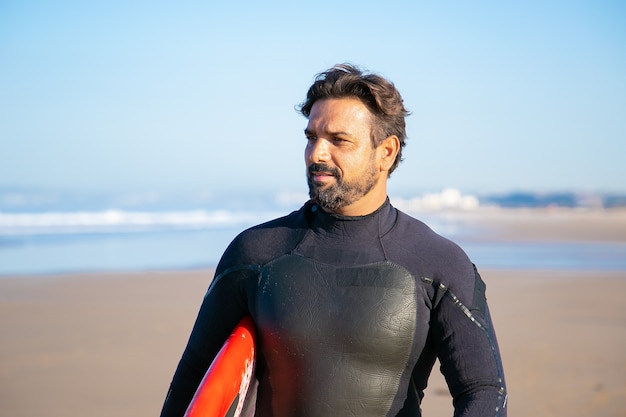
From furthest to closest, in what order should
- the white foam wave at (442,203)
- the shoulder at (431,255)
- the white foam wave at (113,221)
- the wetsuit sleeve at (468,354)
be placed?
the white foam wave at (442,203) → the white foam wave at (113,221) → the shoulder at (431,255) → the wetsuit sleeve at (468,354)

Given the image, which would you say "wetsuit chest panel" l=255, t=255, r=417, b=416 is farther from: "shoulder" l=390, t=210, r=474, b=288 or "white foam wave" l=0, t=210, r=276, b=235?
"white foam wave" l=0, t=210, r=276, b=235

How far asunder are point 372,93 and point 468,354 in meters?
0.88

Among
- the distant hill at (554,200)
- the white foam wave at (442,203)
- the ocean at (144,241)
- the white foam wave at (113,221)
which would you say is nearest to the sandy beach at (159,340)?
the ocean at (144,241)

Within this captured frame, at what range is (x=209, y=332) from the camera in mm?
2945

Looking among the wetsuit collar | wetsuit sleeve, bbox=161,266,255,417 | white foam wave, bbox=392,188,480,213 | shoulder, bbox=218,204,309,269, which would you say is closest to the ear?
the wetsuit collar

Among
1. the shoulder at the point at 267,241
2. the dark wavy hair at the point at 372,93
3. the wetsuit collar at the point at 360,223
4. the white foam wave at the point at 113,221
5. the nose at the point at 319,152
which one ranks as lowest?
the white foam wave at the point at 113,221

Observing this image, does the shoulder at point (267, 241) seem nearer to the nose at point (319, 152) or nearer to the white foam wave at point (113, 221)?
the nose at point (319, 152)

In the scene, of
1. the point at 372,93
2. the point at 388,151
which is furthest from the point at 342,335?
the point at 372,93

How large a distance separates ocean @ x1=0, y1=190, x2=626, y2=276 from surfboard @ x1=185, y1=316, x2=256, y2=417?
1010cm

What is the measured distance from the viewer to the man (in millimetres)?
2684

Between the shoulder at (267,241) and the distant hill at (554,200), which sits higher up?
the shoulder at (267,241)

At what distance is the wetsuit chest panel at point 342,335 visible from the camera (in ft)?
8.82

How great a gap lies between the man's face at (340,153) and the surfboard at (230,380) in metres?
0.52

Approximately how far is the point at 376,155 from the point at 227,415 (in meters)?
0.97
